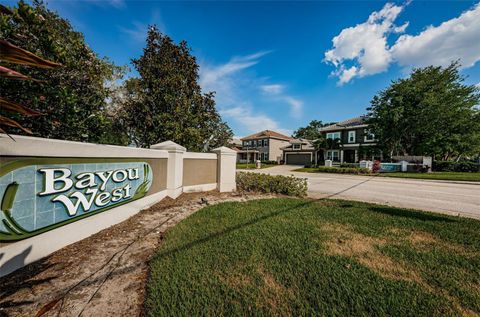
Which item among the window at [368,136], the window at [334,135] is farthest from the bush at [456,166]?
the window at [334,135]

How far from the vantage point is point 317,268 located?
3.11 m

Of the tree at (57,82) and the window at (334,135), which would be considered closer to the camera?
the tree at (57,82)

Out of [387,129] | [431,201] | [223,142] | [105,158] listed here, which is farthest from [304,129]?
[105,158]

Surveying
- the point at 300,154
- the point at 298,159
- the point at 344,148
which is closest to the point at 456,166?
the point at 344,148

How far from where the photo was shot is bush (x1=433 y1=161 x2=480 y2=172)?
20.7 metres

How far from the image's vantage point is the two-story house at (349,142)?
29734mm

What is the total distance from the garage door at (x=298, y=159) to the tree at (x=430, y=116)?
1189cm

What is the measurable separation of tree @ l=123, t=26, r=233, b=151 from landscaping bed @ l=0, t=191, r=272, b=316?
7.72 m

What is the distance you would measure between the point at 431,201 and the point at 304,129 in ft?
218

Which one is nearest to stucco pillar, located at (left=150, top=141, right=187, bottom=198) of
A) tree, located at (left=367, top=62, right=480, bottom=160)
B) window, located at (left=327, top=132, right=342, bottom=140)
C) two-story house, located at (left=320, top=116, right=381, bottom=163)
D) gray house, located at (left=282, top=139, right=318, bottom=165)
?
tree, located at (left=367, top=62, right=480, bottom=160)

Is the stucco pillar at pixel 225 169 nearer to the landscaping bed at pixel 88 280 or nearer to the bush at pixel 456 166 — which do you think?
the landscaping bed at pixel 88 280

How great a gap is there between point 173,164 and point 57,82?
5.24 meters

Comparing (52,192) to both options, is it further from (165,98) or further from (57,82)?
(165,98)

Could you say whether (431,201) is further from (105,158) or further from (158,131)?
(158,131)
